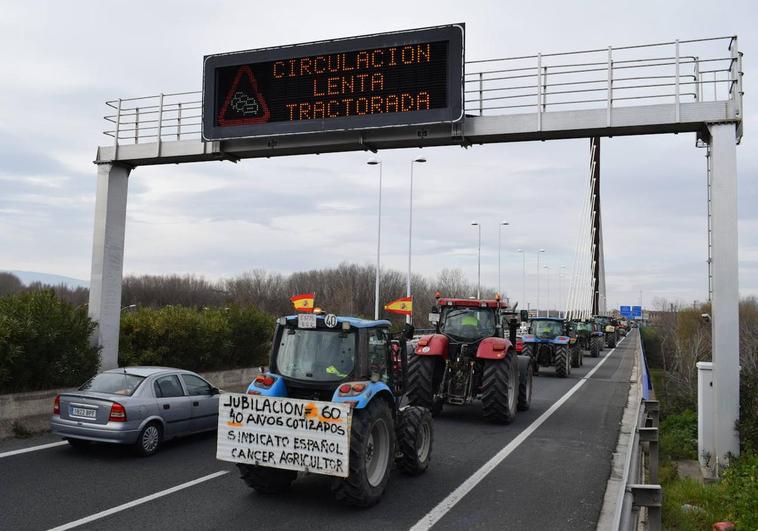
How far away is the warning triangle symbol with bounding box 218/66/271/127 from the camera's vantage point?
1302cm

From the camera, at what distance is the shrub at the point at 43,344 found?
1095 cm

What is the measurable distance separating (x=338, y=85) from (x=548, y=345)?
16.3 m

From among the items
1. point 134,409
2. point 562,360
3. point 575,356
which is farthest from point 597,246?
point 134,409

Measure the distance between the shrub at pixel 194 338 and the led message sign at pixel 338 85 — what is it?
523 cm

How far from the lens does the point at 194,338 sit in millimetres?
16500

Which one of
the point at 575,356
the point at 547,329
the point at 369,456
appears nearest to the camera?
the point at 369,456

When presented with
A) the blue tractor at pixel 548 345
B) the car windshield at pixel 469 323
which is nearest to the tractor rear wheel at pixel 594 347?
the blue tractor at pixel 548 345

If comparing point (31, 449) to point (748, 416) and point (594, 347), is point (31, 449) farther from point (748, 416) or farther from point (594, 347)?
point (594, 347)

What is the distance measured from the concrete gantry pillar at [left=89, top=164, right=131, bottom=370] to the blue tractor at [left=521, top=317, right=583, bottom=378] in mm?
13361

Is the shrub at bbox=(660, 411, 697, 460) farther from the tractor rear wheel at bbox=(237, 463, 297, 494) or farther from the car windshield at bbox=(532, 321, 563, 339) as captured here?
the car windshield at bbox=(532, 321, 563, 339)

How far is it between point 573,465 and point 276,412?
16.5 feet

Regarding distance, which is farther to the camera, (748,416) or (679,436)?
(679,436)

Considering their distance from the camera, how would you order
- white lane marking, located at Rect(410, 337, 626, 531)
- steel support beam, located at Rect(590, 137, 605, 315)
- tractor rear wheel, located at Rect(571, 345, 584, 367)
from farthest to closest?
steel support beam, located at Rect(590, 137, 605, 315), tractor rear wheel, located at Rect(571, 345, 584, 367), white lane marking, located at Rect(410, 337, 626, 531)

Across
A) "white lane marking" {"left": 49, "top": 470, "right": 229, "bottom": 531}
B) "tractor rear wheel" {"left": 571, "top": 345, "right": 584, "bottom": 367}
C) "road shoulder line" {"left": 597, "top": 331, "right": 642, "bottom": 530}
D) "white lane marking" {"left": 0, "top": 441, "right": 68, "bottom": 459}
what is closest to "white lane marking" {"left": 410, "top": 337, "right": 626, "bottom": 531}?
"road shoulder line" {"left": 597, "top": 331, "right": 642, "bottom": 530}
